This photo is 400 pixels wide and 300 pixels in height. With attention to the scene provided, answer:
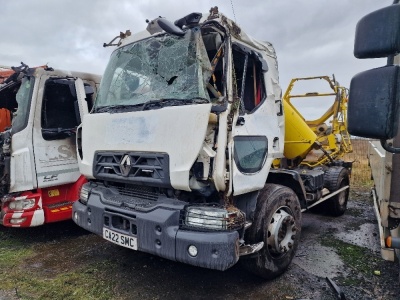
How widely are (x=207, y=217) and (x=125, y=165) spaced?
102 cm

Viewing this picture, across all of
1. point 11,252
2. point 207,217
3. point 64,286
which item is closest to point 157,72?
point 207,217

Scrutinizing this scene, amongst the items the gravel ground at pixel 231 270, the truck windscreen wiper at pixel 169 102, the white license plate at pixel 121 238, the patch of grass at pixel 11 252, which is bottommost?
the gravel ground at pixel 231 270

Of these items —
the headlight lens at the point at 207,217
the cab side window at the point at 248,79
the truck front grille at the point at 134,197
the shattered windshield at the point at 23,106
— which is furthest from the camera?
the shattered windshield at the point at 23,106

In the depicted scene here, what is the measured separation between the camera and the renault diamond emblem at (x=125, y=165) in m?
3.16

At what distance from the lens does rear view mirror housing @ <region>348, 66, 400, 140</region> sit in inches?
63.3

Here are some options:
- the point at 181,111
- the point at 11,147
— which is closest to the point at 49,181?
the point at 11,147

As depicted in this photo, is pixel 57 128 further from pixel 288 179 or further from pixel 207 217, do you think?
pixel 288 179

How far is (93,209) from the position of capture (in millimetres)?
3350

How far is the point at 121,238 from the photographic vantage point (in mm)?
3074

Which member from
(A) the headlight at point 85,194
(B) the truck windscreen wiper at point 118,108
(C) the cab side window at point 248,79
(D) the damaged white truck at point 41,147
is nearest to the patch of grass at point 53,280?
(D) the damaged white truck at point 41,147

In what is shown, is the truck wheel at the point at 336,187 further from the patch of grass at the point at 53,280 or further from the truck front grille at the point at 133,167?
the patch of grass at the point at 53,280

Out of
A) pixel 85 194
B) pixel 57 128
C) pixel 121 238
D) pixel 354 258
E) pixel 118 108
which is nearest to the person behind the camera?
pixel 121 238

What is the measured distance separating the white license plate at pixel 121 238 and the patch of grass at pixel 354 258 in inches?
92.4

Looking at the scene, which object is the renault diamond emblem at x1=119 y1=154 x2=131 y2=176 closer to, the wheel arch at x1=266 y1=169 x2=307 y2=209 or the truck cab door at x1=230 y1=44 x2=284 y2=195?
the truck cab door at x1=230 y1=44 x2=284 y2=195
